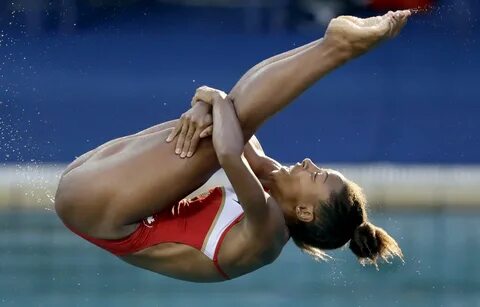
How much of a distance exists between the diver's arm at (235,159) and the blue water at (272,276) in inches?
113

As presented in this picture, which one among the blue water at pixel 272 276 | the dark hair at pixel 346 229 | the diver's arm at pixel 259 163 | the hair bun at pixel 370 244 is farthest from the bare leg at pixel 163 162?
the blue water at pixel 272 276

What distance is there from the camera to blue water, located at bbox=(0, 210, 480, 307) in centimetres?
701

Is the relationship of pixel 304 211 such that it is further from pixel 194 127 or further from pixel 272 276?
pixel 272 276

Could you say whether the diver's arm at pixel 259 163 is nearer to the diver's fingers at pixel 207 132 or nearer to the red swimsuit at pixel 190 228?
the red swimsuit at pixel 190 228

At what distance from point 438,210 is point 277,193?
153 inches

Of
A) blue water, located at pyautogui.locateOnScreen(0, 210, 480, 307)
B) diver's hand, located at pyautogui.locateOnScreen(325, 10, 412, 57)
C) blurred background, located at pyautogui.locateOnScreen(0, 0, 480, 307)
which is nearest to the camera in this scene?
diver's hand, located at pyautogui.locateOnScreen(325, 10, 412, 57)

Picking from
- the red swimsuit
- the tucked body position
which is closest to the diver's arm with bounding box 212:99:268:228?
the tucked body position

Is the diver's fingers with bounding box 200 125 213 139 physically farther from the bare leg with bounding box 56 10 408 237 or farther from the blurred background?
the blurred background

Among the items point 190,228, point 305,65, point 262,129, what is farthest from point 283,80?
point 262,129

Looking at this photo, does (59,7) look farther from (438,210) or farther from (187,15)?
(438,210)

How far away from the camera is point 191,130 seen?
406 centimetres

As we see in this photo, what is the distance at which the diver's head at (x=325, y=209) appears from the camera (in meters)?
4.31

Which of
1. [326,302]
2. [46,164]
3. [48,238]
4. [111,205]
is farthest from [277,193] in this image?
[46,164]

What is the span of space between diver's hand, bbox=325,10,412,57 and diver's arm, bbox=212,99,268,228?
39cm
